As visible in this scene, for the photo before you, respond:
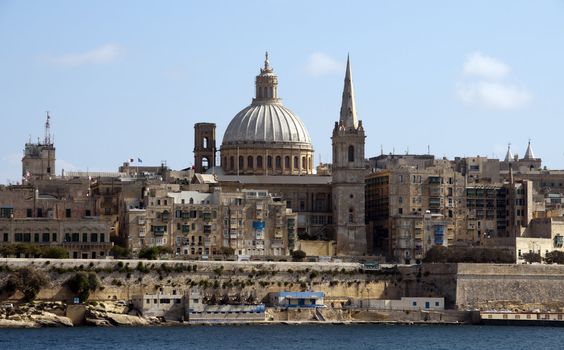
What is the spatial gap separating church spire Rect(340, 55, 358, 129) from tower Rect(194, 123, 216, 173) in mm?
13623

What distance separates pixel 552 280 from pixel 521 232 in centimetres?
1207

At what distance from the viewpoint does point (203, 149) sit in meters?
135

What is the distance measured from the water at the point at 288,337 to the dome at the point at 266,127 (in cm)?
3029

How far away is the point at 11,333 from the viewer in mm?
93500

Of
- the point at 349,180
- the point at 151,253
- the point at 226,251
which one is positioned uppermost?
the point at 349,180

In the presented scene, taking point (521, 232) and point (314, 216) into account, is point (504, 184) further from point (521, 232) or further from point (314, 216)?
point (314, 216)

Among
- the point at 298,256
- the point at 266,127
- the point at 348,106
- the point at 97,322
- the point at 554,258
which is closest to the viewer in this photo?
the point at 97,322

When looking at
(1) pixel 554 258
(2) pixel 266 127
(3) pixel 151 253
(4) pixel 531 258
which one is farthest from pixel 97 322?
(2) pixel 266 127

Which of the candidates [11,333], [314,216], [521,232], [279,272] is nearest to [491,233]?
[521,232]

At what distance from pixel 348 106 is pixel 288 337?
33.2 m

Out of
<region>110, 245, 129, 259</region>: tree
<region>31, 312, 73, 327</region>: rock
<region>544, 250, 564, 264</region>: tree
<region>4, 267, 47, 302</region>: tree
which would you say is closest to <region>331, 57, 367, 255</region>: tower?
<region>544, 250, 564, 264</region>: tree

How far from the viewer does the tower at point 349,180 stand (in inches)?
4793

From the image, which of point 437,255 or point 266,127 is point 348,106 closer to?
point 266,127

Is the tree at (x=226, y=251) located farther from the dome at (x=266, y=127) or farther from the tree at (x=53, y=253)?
the dome at (x=266, y=127)
